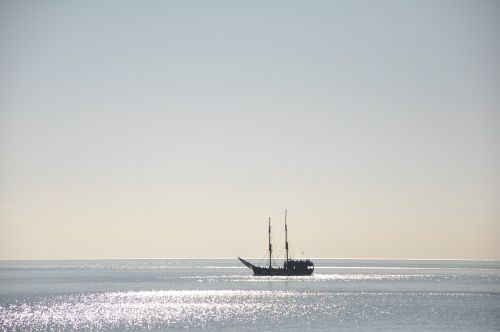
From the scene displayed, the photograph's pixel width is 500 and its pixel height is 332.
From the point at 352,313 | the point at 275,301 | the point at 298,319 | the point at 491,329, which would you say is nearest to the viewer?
the point at 491,329

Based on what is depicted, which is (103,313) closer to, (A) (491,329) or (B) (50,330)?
(B) (50,330)

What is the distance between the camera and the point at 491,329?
7181cm

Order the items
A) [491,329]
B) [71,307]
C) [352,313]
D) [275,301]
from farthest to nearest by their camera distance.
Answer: [275,301] → [71,307] → [352,313] → [491,329]

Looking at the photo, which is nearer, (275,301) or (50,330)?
(50,330)

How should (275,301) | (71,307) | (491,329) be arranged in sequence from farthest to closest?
(275,301)
(71,307)
(491,329)

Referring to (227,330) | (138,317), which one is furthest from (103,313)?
(227,330)

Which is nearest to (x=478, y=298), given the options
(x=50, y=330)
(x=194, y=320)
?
(x=194, y=320)

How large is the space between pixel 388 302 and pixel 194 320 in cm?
3636

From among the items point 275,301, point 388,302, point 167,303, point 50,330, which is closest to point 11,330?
point 50,330

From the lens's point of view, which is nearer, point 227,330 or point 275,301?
point 227,330

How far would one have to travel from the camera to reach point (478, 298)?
115 m

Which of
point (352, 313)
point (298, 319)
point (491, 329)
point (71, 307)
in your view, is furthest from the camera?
point (71, 307)

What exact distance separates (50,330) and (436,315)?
152 ft

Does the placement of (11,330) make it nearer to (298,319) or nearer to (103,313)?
(103,313)
